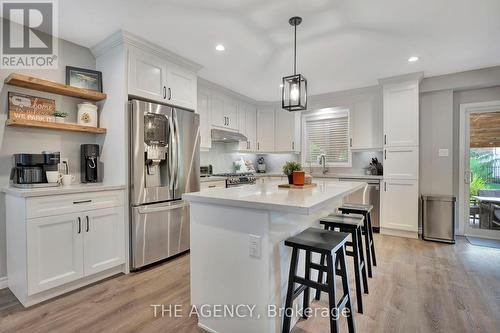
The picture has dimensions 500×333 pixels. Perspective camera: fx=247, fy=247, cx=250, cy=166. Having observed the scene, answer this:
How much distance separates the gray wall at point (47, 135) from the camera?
2293 millimetres

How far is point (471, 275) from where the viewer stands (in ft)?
8.26

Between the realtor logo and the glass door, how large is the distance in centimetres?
551

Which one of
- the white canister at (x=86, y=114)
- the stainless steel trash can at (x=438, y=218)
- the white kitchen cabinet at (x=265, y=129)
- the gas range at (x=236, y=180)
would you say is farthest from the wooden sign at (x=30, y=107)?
the stainless steel trash can at (x=438, y=218)

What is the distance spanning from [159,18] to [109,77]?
926 millimetres

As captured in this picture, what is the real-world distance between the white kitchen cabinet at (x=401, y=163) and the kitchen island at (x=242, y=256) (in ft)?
8.70

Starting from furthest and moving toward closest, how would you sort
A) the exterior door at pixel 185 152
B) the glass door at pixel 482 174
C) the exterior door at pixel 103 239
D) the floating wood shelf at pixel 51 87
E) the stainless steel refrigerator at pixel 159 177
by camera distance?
the glass door at pixel 482 174 < the exterior door at pixel 185 152 < the stainless steel refrigerator at pixel 159 177 < the exterior door at pixel 103 239 < the floating wood shelf at pixel 51 87

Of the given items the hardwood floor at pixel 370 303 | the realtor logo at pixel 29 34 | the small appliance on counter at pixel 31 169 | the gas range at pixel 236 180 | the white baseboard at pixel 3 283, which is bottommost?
the hardwood floor at pixel 370 303

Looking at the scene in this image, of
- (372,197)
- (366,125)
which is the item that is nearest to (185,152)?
(372,197)

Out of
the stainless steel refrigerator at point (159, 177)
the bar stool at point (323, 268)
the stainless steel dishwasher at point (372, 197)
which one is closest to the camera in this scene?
the bar stool at point (323, 268)

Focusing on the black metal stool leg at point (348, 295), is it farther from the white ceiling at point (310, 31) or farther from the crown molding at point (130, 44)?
the crown molding at point (130, 44)

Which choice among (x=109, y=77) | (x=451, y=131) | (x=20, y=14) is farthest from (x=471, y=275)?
(x=20, y=14)

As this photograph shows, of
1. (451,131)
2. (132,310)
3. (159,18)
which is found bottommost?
(132,310)

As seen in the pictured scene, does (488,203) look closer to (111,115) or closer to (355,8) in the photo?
(355,8)

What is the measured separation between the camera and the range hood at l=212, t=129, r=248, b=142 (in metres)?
4.15
